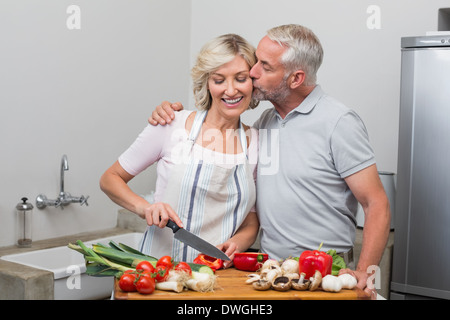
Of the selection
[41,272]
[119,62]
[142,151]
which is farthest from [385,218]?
[119,62]

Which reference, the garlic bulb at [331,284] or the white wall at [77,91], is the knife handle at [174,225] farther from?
the white wall at [77,91]

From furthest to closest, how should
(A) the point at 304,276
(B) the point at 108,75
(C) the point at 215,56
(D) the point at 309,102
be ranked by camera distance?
(B) the point at 108,75 < (D) the point at 309,102 < (C) the point at 215,56 < (A) the point at 304,276

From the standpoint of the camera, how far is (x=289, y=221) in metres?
1.67

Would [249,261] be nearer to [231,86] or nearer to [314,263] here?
[314,263]

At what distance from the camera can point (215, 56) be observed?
163 cm

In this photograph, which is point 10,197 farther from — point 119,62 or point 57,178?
point 119,62

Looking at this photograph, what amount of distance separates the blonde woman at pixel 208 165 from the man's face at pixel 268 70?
24 millimetres

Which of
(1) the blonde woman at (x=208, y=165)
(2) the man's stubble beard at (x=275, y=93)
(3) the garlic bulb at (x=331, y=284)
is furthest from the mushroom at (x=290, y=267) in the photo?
(2) the man's stubble beard at (x=275, y=93)

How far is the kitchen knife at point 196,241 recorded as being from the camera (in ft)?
4.89

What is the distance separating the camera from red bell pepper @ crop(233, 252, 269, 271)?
1.48m

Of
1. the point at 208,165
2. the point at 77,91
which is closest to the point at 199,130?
the point at 208,165

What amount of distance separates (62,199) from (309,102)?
1.64 meters

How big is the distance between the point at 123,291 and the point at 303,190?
643 mm
